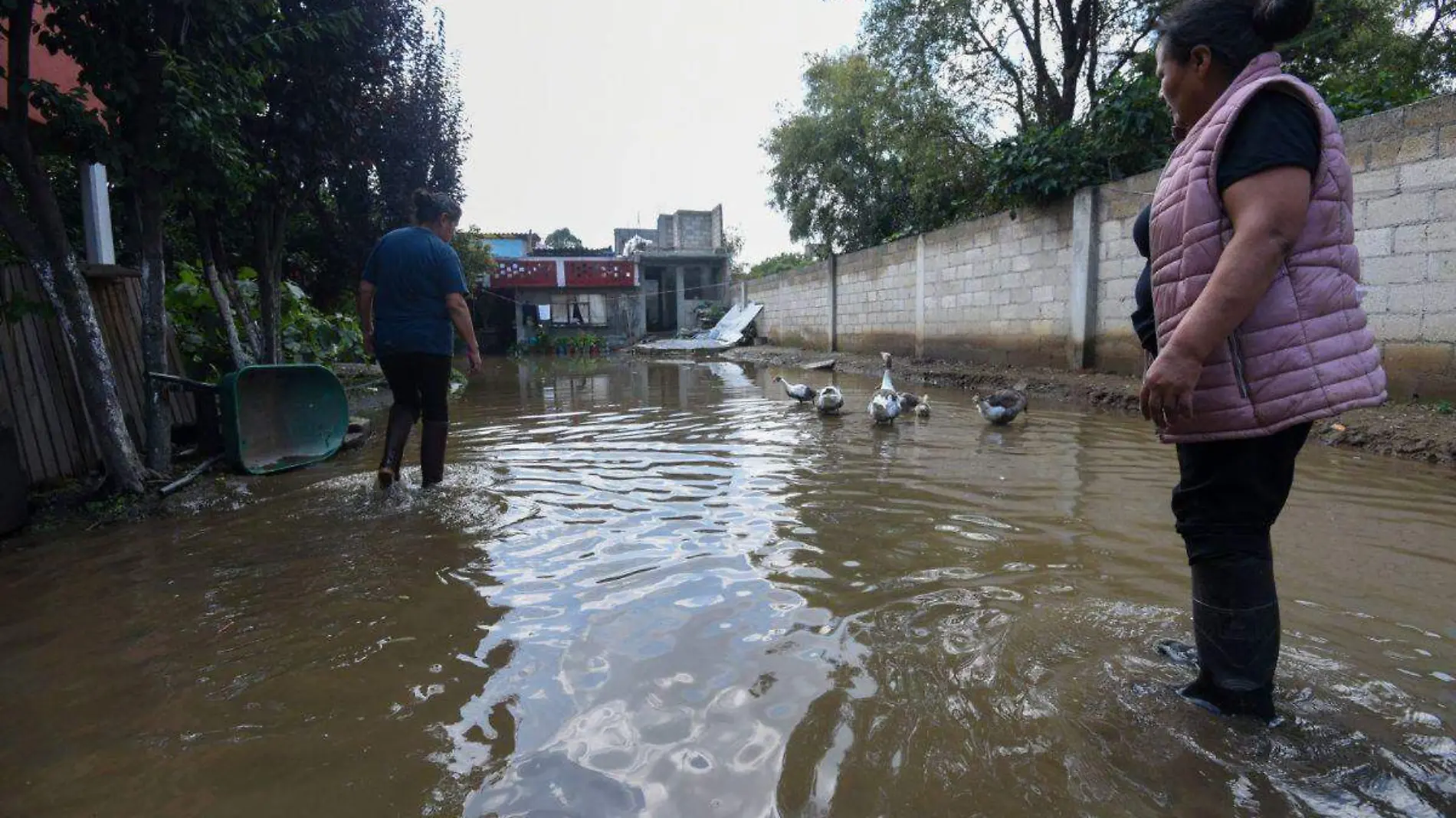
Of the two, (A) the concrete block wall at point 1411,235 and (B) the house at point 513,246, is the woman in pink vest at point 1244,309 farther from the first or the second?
(B) the house at point 513,246

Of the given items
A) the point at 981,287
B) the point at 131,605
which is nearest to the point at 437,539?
the point at 131,605

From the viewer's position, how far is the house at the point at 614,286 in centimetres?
2319

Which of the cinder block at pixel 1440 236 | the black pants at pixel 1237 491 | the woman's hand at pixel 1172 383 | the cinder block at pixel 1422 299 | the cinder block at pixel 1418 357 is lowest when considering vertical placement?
the black pants at pixel 1237 491

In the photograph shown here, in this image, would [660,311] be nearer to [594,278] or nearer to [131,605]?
[594,278]

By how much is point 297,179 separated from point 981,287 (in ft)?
27.8

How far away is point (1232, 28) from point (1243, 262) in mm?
574

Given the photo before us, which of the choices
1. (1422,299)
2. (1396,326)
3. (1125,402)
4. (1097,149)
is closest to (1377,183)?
(1422,299)

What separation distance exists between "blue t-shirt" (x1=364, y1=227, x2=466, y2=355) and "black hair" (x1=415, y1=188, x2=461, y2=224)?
182 millimetres

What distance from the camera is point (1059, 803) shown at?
1371 millimetres

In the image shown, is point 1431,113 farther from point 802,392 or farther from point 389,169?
point 389,169

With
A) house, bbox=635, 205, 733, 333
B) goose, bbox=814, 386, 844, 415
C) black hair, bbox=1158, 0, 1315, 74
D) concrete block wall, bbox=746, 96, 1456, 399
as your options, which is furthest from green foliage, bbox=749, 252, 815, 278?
black hair, bbox=1158, 0, 1315, 74

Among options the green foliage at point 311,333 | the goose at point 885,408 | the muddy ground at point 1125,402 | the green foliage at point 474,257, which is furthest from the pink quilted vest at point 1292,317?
the green foliage at point 474,257

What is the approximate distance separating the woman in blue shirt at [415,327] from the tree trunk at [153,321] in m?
1.22

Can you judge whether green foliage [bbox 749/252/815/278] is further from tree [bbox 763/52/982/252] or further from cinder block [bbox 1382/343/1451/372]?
cinder block [bbox 1382/343/1451/372]
